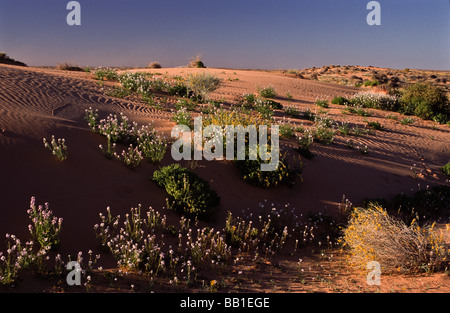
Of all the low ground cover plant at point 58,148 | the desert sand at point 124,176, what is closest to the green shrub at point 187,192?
the desert sand at point 124,176

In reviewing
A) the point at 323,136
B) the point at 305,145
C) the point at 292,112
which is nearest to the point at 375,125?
the point at 292,112

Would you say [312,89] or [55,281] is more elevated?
[312,89]

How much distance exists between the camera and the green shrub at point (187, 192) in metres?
6.21

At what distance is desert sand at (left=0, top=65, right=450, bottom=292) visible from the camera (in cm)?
496

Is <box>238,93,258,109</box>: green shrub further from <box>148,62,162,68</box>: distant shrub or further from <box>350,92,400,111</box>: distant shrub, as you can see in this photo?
<box>148,62,162,68</box>: distant shrub

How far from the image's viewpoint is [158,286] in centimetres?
436

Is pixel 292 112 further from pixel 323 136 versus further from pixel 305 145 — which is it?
pixel 305 145

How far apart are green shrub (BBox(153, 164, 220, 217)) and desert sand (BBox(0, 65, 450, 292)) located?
27cm

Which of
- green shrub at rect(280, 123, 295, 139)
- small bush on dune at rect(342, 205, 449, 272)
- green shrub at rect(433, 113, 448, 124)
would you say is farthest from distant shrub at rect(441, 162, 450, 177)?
green shrub at rect(433, 113, 448, 124)

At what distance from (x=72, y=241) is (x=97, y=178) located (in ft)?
5.41

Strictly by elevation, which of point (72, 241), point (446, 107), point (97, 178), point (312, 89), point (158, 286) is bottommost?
point (158, 286)

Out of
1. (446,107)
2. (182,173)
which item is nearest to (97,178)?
(182,173)

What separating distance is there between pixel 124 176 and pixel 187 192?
1.41 m

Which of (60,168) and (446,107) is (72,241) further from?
(446,107)
